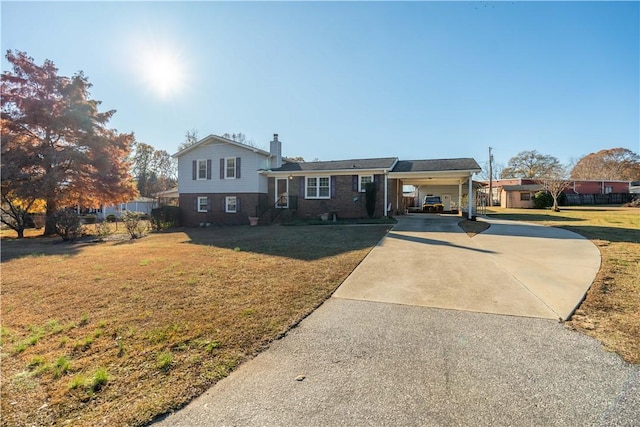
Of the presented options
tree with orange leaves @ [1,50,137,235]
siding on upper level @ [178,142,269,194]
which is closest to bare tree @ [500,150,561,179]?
siding on upper level @ [178,142,269,194]

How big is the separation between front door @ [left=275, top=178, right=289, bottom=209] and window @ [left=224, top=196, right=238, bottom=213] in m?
2.92

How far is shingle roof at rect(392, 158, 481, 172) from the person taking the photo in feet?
55.0

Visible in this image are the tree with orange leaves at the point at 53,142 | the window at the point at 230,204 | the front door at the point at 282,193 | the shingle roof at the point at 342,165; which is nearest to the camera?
the tree with orange leaves at the point at 53,142

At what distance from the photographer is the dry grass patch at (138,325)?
260 centimetres

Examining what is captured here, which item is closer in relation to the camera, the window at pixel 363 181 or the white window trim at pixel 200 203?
the window at pixel 363 181

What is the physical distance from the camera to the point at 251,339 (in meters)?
3.53

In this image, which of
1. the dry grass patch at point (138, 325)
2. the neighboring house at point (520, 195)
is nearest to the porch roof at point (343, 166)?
the dry grass patch at point (138, 325)

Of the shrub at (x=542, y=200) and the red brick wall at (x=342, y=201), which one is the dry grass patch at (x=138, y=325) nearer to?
the red brick wall at (x=342, y=201)

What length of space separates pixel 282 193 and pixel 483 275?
1494cm

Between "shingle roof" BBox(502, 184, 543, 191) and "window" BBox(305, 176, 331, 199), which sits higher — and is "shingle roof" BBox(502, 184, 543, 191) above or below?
above

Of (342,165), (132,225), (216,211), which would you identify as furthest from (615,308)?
(216,211)

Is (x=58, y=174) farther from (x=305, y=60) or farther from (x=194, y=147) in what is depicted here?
(x=305, y=60)

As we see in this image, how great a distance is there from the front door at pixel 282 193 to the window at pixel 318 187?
149 centimetres

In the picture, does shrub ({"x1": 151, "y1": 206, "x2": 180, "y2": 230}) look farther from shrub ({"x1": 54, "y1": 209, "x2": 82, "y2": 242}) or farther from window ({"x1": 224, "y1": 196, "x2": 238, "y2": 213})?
shrub ({"x1": 54, "y1": 209, "x2": 82, "y2": 242})
